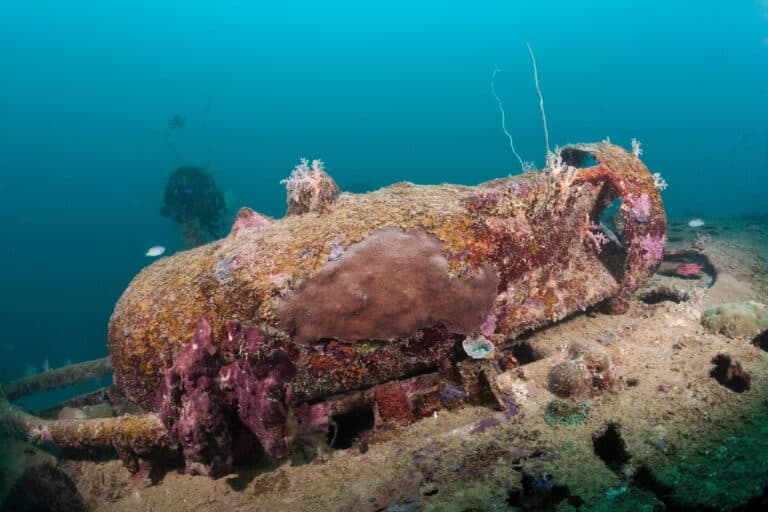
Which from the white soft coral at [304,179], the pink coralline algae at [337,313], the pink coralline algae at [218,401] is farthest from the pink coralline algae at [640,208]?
the pink coralline algae at [218,401]

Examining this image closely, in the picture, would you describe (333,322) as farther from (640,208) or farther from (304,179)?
(640,208)

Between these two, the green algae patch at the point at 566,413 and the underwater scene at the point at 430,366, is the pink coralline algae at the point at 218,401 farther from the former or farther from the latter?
the green algae patch at the point at 566,413

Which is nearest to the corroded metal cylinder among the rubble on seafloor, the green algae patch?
the rubble on seafloor

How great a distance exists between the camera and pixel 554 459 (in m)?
2.93

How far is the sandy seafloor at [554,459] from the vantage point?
261cm

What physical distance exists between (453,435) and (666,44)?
230654mm

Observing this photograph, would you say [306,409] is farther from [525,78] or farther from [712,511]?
[525,78]

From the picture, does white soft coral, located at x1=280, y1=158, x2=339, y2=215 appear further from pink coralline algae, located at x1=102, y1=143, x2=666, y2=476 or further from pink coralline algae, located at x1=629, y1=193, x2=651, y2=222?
pink coralline algae, located at x1=629, y1=193, x2=651, y2=222

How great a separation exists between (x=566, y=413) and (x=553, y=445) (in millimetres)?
432

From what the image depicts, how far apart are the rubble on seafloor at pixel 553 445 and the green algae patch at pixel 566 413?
0.5 inches

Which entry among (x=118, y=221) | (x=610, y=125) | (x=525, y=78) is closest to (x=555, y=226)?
(x=118, y=221)

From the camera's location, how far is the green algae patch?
3.32 meters

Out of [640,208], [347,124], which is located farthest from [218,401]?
[347,124]

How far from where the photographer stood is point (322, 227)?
4.35 meters
